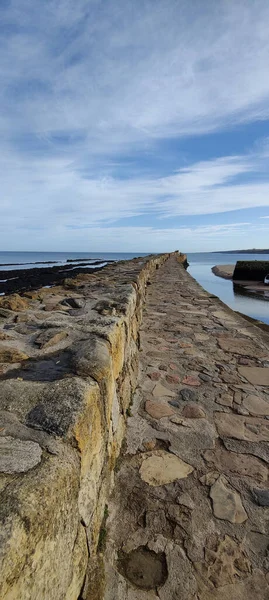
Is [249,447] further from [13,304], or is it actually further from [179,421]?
[13,304]

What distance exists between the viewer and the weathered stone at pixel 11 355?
6.31ft

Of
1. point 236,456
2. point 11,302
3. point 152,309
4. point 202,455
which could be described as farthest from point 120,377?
point 152,309

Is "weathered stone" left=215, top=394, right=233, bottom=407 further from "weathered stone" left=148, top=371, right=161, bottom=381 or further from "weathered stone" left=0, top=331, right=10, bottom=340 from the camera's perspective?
"weathered stone" left=0, top=331, right=10, bottom=340

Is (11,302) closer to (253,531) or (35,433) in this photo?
(35,433)

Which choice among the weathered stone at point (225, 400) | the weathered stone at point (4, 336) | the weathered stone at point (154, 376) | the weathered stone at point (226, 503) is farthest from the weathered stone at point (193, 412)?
the weathered stone at point (4, 336)

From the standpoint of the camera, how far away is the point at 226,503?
1828 millimetres

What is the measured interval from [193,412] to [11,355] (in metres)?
1.67

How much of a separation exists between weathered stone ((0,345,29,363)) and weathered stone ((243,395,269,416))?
2048mm

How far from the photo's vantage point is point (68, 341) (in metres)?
2.26

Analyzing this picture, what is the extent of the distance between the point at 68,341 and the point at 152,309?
15.7ft

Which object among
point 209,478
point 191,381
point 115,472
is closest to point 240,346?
point 191,381

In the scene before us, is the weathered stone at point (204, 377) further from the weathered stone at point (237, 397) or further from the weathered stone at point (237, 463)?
the weathered stone at point (237, 463)

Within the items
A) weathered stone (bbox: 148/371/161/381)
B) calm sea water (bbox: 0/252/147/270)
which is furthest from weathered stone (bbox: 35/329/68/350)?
calm sea water (bbox: 0/252/147/270)

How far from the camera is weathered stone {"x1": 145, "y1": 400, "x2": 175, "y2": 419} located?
2.75 m
